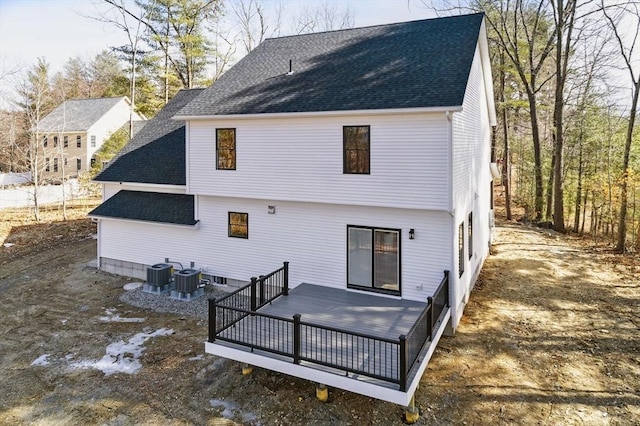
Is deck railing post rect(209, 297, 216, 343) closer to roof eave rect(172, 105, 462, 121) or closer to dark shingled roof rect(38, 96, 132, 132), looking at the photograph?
roof eave rect(172, 105, 462, 121)

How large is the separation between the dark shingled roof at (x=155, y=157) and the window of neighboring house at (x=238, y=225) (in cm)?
234

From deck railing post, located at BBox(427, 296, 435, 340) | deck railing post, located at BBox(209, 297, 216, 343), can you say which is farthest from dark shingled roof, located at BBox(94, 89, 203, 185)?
deck railing post, located at BBox(427, 296, 435, 340)

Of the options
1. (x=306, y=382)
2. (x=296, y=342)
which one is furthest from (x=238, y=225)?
(x=296, y=342)

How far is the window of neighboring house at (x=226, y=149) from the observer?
11.9 meters

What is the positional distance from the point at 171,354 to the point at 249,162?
17.4 feet

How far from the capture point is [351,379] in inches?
259

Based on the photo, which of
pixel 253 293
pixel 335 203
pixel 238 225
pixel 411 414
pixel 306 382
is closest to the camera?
pixel 411 414

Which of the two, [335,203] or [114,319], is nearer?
[335,203]

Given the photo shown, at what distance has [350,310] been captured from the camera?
30.5 ft

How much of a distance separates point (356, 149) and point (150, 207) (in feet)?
25.3

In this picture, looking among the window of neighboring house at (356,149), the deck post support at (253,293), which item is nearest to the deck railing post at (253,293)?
the deck post support at (253,293)

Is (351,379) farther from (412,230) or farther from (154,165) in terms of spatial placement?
(154,165)

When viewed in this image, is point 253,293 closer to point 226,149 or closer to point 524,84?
point 226,149

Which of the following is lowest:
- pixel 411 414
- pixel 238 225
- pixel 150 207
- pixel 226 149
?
pixel 411 414
